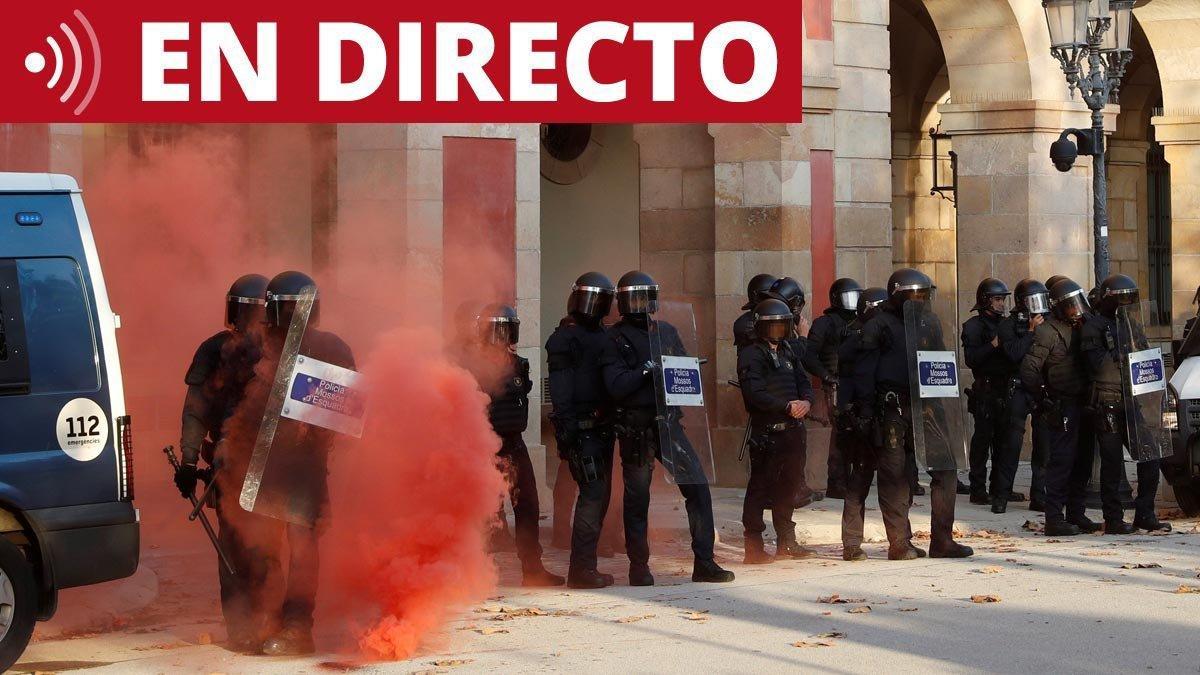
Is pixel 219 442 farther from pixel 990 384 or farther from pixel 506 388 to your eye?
pixel 990 384

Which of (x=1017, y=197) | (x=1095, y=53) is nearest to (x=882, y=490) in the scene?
(x=1095, y=53)

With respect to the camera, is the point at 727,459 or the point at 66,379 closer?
the point at 66,379

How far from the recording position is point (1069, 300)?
1327 centimetres

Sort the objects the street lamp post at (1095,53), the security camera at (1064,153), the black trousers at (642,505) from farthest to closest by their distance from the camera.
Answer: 1. the security camera at (1064,153)
2. the street lamp post at (1095,53)
3. the black trousers at (642,505)

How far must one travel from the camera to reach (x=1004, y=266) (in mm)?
19656

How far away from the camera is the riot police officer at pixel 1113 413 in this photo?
42.8 ft

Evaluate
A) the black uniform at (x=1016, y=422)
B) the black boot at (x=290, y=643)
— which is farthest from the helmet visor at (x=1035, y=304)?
the black boot at (x=290, y=643)

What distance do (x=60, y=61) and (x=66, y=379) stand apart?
625 centimetres

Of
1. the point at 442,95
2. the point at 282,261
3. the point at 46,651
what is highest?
the point at 442,95

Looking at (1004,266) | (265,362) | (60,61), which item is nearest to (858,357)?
(265,362)

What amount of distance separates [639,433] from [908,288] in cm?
198

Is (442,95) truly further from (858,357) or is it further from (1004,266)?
(1004,266)

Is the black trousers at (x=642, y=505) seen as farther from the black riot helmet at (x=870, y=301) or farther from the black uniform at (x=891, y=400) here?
the black riot helmet at (x=870, y=301)

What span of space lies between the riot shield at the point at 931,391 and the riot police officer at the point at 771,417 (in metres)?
0.63
